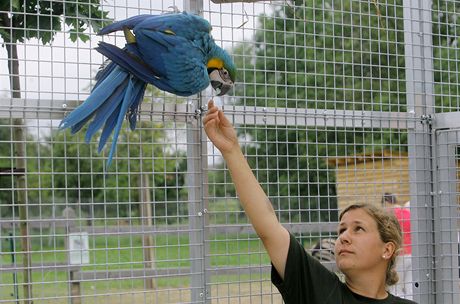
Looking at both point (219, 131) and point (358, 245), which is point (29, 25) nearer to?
point (219, 131)

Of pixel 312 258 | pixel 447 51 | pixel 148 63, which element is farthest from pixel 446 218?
pixel 148 63

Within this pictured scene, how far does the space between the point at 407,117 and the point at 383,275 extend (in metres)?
0.87

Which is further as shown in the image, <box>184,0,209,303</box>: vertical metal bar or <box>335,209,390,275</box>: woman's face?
<box>184,0,209,303</box>: vertical metal bar

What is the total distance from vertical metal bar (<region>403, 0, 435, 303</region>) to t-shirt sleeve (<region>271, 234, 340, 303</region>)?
3.02 ft

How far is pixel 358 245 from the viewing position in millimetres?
1681

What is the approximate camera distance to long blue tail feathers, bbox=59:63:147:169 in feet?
5.32

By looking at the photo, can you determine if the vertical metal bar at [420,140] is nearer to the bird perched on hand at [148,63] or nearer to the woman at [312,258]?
the woman at [312,258]

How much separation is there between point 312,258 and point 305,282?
0.07 m

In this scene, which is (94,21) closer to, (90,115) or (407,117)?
(90,115)

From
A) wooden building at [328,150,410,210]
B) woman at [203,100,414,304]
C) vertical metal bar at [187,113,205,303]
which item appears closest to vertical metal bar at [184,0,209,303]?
vertical metal bar at [187,113,205,303]

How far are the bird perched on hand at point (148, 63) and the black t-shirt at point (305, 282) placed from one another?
49 cm

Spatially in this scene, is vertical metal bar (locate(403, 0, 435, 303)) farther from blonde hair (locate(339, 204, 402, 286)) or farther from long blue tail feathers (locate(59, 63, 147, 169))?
long blue tail feathers (locate(59, 63, 147, 169))

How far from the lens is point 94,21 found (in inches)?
74.5

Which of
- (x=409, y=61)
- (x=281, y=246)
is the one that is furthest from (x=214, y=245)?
(x=409, y=61)
